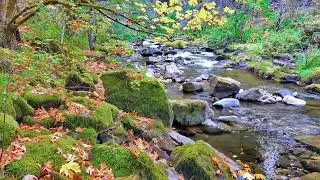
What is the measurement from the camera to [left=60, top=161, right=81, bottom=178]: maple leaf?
362 centimetres

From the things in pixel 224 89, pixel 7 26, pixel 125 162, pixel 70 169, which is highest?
pixel 7 26

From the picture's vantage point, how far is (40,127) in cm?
467

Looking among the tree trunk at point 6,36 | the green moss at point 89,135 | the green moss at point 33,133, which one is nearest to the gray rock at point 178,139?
the green moss at point 89,135

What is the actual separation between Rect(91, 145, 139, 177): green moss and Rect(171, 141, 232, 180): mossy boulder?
3.97 feet

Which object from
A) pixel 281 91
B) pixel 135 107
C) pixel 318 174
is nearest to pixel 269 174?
pixel 318 174

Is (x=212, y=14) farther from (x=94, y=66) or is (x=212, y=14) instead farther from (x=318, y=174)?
(x=94, y=66)

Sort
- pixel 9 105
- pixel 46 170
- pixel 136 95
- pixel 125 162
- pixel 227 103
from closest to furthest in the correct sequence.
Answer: pixel 46 170, pixel 125 162, pixel 9 105, pixel 136 95, pixel 227 103

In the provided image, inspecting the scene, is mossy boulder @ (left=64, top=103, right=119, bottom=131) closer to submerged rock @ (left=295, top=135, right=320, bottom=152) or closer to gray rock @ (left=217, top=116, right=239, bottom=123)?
submerged rock @ (left=295, top=135, right=320, bottom=152)

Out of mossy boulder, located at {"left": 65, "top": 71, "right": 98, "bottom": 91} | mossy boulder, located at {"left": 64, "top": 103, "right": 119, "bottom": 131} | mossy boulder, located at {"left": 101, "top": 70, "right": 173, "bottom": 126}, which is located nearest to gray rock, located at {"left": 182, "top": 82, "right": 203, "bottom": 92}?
mossy boulder, located at {"left": 101, "top": 70, "right": 173, "bottom": 126}

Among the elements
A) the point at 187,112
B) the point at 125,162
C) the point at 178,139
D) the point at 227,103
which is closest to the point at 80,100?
the point at 125,162

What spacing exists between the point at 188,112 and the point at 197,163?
4.54 metres

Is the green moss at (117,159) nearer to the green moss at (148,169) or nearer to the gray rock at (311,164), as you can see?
the green moss at (148,169)

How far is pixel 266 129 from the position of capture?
984 centimetres

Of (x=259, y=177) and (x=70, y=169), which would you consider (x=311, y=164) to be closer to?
(x=259, y=177)
